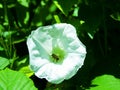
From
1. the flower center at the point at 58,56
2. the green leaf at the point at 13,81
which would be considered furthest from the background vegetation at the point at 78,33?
the flower center at the point at 58,56

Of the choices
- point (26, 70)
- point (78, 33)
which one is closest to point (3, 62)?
point (26, 70)

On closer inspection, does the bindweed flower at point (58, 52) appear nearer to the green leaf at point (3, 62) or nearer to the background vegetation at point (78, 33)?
the background vegetation at point (78, 33)

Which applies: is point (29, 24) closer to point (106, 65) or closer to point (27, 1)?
Answer: point (27, 1)

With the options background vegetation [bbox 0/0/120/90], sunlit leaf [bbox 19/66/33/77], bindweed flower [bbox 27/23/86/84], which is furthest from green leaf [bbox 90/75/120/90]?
sunlit leaf [bbox 19/66/33/77]

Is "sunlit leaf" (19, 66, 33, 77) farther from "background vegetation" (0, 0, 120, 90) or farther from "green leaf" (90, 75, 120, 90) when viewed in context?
"green leaf" (90, 75, 120, 90)

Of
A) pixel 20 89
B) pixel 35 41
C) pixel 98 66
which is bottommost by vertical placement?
pixel 98 66

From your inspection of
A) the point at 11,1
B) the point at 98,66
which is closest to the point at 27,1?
the point at 11,1
